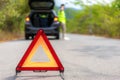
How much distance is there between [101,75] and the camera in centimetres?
908

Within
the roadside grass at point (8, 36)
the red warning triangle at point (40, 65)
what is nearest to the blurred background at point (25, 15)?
the roadside grass at point (8, 36)

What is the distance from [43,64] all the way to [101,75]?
1207 mm

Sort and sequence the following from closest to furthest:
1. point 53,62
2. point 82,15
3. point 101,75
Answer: point 53,62, point 101,75, point 82,15

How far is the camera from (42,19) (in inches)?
930

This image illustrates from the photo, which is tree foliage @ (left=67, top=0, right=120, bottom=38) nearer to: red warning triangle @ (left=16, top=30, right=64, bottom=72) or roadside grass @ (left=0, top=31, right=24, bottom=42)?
roadside grass @ (left=0, top=31, right=24, bottom=42)

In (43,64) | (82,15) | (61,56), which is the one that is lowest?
(82,15)

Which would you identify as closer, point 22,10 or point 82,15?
point 22,10

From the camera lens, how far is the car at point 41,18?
22500 millimetres

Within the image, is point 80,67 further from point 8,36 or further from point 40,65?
point 8,36

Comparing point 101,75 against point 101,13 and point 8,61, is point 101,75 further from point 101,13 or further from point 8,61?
point 101,13

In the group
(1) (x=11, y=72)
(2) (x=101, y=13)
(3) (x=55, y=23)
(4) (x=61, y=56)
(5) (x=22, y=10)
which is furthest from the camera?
(2) (x=101, y=13)

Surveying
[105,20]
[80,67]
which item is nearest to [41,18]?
[105,20]

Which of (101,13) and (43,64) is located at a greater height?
(43,64)

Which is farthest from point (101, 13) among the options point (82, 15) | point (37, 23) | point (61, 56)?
point (61, 56)
